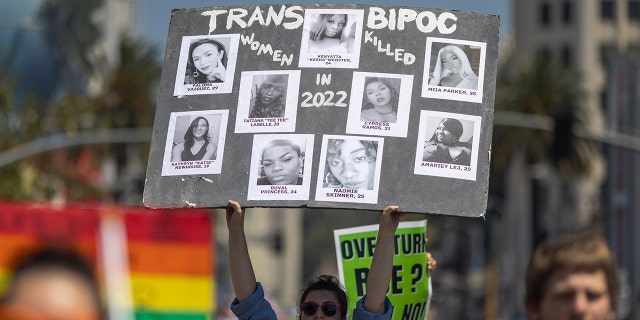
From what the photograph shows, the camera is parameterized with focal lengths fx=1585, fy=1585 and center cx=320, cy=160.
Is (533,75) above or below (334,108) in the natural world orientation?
above

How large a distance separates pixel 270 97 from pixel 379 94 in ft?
1.34

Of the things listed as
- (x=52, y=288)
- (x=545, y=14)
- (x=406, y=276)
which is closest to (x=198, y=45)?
(x=406, y=276)

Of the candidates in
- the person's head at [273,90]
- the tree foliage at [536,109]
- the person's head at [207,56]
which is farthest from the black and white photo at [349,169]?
the tree foliage at [536,109]

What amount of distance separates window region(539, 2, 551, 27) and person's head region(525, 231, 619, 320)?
9097 cm

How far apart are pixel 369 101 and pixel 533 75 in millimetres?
55056

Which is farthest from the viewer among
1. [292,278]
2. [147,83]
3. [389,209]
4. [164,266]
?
[292,278]

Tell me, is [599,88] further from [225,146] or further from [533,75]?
[225,146]

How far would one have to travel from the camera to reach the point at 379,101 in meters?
5.83

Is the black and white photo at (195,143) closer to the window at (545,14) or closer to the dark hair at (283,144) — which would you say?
the dark hair at (283,144)

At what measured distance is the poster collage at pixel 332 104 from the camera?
5727 mm

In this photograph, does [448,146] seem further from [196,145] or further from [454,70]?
[196,145]

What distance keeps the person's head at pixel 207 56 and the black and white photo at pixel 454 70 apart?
0.80 m

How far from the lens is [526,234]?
8944cm

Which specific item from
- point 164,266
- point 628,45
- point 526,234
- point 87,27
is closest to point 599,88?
point 628,45
